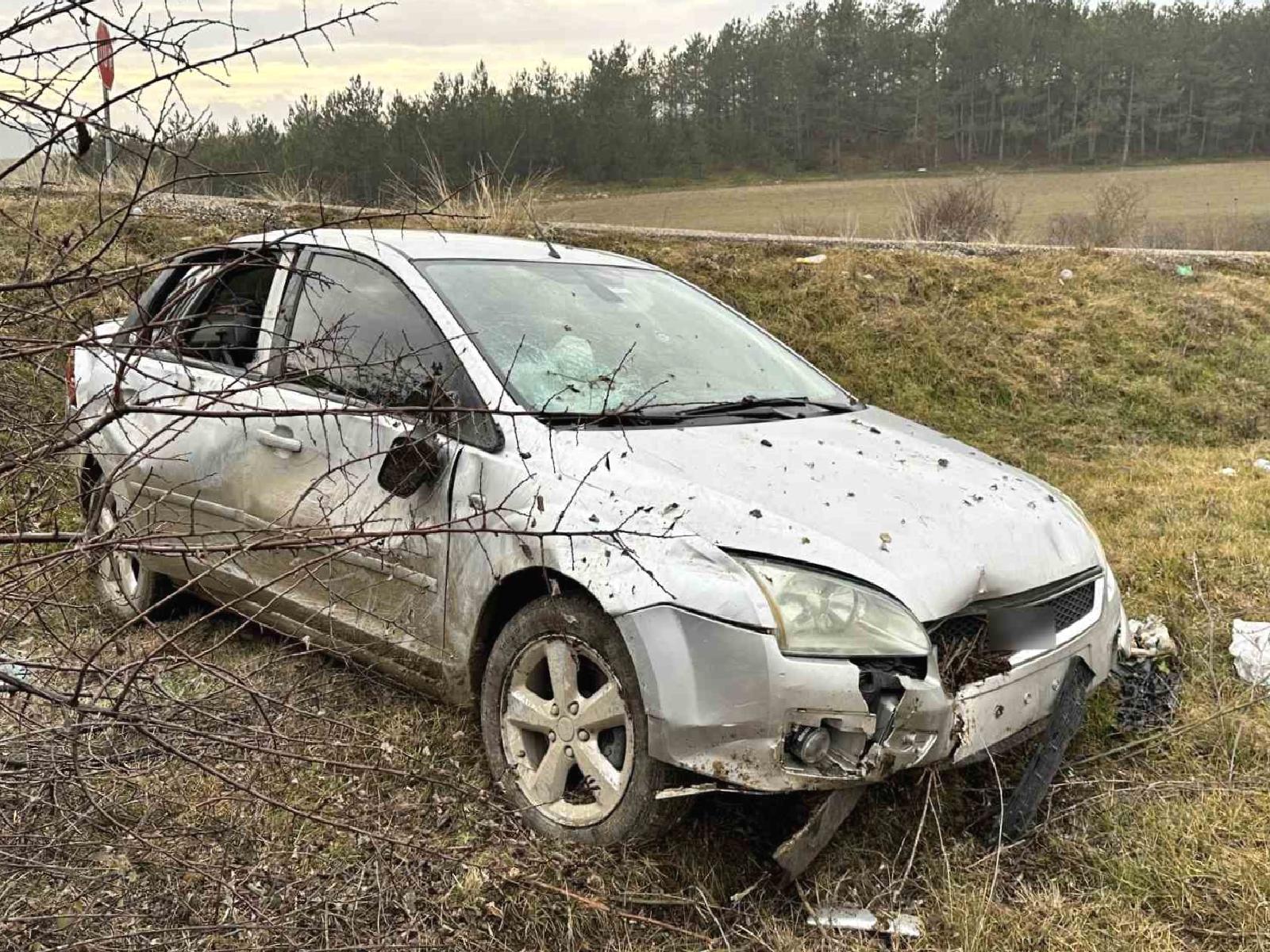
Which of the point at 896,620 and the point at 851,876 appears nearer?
the point at 896,620

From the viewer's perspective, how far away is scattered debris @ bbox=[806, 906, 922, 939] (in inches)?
91.3

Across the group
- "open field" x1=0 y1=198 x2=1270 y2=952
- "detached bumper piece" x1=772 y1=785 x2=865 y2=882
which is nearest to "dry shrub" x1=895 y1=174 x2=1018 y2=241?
"open field" x1=0 y1=198 x2=1270 y2=952

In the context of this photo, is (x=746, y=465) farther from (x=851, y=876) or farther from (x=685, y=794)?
(x=851, y=876)

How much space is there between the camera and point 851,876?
250 centimetres

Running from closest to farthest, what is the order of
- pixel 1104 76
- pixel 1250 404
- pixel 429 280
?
1. pixel 429 280
2. pixel 1250 404
3. pixel 1104 76

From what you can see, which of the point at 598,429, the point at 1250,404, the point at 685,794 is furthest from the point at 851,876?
the point at 1250,404

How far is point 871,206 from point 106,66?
13989mm

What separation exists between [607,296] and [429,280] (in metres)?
0.69

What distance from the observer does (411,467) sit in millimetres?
2793

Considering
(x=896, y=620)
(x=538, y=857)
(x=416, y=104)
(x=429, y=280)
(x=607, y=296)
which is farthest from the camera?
(x=416, y=104)

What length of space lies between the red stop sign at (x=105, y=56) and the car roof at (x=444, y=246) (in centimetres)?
143

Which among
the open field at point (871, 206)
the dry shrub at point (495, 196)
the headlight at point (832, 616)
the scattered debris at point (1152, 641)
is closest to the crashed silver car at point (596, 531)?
the headlight at point (832, 616)

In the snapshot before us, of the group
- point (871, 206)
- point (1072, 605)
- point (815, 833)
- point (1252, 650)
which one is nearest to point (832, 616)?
point (815, 833)

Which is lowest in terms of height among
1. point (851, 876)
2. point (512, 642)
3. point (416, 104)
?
point (851, 876)
